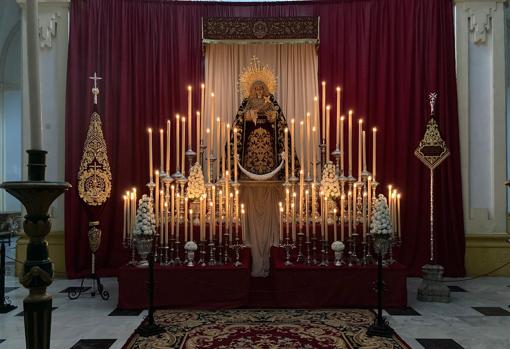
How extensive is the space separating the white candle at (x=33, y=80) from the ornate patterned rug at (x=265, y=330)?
2145 mm

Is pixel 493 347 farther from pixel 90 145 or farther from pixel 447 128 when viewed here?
pixel 90 145

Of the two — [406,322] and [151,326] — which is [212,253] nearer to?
[151,326]

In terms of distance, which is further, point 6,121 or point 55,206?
point 6,121

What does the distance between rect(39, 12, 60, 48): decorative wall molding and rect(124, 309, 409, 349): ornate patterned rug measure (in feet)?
13.4

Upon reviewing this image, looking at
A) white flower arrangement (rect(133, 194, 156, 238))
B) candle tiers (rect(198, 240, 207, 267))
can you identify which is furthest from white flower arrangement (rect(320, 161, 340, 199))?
white flower arrangement (rect(133, 194, 156, 238))

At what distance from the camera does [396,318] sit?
411cm

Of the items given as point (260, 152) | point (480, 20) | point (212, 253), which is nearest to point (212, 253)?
point (212, 253)

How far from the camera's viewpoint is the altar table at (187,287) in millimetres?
4391

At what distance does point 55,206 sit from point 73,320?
2.66 m

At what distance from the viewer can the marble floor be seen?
11.5 ft

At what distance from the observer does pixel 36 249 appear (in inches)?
66.9

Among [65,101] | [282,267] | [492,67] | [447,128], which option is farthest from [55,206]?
[492,67]

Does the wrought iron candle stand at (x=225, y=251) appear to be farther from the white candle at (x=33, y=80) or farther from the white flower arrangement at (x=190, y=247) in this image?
the white candle at (x=33, y=80)

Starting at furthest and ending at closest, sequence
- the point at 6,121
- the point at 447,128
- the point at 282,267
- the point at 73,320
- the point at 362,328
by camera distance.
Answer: the point at 6,121
the point at 447,128
the point at 282,267
the point at 73,320
the point at 362,328
